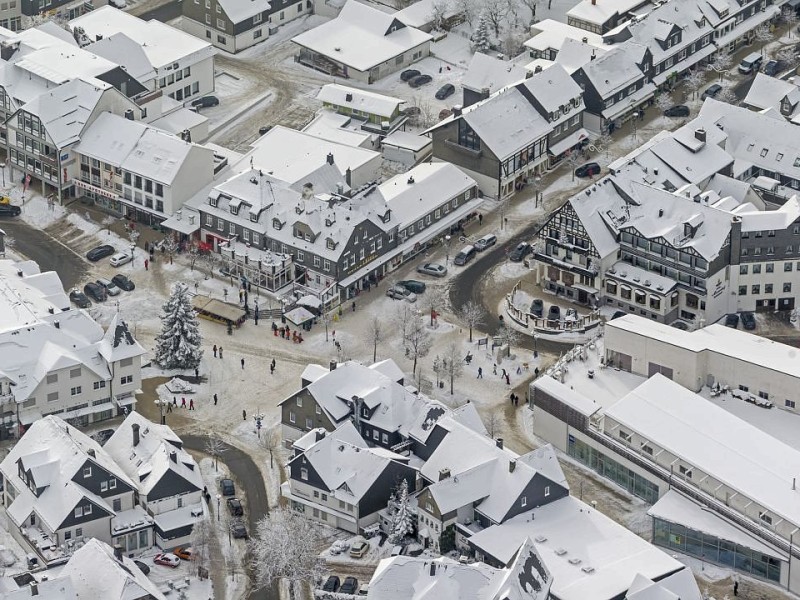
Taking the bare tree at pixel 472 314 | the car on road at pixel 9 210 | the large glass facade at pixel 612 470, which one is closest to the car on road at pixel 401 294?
the bare tree at pixel 472 314

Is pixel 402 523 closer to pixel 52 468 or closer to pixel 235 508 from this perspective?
pixel 235 508

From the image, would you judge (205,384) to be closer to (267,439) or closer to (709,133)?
(267,439)

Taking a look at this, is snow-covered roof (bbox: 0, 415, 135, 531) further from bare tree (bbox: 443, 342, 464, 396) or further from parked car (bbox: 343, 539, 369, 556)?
bare tree (bbox: 443, 342, 464, 396)

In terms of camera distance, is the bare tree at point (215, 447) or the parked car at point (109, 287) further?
the parked car at point (109, 287)

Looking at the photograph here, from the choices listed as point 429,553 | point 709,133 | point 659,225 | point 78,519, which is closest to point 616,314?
point 659,225

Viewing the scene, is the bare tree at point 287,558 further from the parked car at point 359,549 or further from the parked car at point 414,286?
the parked car at point 414,286

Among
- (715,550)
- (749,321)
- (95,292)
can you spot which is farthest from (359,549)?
(749,321)

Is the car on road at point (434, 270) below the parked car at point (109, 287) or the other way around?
the other way around
